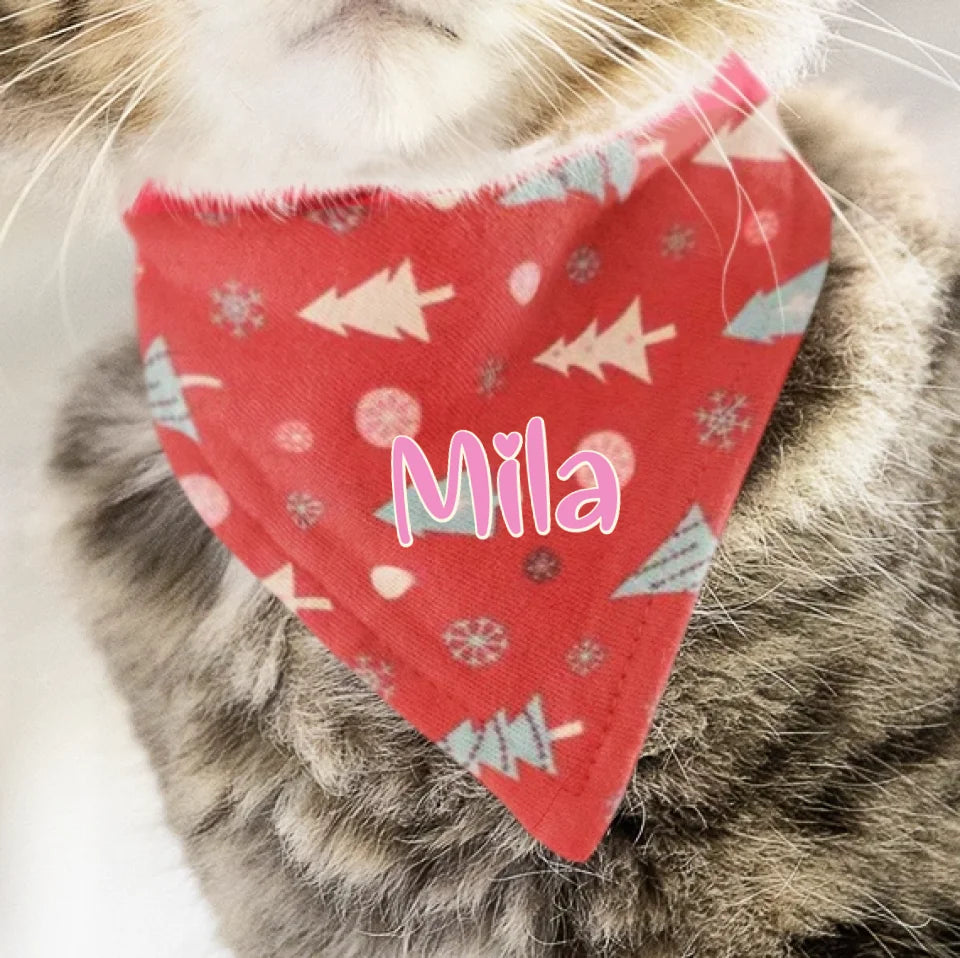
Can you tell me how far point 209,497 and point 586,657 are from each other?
25 cm

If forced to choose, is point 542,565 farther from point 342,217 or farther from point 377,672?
point 342,217

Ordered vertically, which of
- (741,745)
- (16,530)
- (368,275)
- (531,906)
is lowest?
(16,530)

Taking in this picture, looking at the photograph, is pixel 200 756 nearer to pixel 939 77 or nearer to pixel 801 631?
pixel 801 631

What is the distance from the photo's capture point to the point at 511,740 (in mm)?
553

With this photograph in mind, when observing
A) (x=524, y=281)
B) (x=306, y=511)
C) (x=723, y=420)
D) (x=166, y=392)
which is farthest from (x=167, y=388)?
(x=723, y=420)

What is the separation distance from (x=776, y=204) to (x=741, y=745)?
318 millimetres

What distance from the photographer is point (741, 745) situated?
0.55m

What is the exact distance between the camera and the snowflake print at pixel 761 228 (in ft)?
1.98

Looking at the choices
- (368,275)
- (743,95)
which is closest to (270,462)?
(368,275)

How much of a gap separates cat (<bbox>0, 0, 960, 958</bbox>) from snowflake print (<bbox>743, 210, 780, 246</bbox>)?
44 mm

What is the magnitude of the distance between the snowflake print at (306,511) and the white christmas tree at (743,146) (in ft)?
1.01

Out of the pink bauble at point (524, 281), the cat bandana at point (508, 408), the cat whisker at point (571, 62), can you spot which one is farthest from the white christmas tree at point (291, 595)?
the cat whisker at point (571, 62)

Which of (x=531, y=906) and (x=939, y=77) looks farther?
(x=939, y=77)

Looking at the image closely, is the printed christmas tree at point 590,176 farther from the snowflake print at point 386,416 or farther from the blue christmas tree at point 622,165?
the snowflake print at point 386,416
